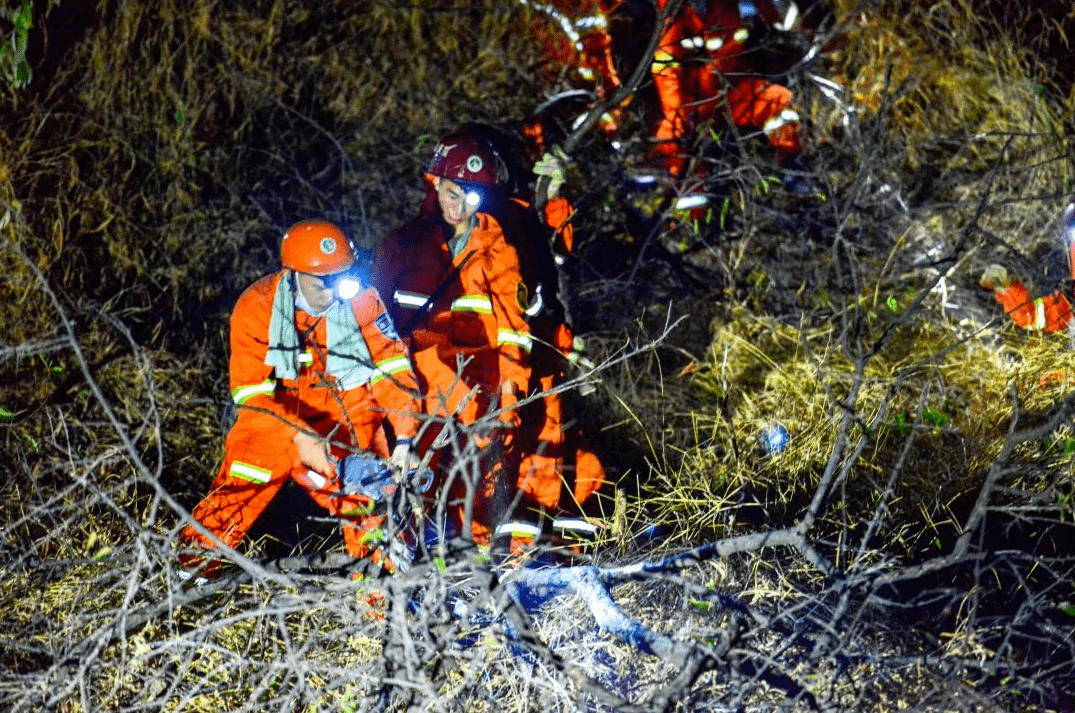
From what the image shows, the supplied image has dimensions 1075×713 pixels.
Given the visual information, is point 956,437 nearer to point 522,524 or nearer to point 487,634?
point 522,524

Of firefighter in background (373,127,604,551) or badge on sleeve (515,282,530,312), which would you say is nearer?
firefighter in background (373,127,604,551)

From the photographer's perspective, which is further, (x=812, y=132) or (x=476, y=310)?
(x=812, y=132)

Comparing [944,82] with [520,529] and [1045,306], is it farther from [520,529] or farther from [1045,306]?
[520,529]

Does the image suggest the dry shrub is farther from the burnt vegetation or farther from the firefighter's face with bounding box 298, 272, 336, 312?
the firefighter's face with bounding box 298, 272, 336, 312

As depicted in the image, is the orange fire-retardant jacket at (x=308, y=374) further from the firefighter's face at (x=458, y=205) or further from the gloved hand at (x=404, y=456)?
the firefighter's face at (x=458, y=205)

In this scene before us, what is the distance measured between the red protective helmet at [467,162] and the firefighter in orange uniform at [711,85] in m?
1.44

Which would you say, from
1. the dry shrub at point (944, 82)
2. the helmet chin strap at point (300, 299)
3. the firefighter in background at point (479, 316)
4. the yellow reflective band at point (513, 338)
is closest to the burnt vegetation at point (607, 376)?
the dry shrub at point (944, 82)

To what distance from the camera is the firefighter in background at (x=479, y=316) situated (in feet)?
13.0

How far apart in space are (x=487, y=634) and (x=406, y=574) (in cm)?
36

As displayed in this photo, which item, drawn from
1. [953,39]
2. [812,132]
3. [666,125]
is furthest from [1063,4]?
[666,125]

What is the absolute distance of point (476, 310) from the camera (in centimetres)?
402

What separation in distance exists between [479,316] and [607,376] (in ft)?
4.14

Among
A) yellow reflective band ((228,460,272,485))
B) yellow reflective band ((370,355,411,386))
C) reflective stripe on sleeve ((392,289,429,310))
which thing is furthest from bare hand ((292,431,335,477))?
reflective stripe on sleeve ((392,289,429,310))

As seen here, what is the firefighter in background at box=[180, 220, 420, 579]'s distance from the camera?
3.71 m
